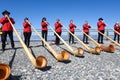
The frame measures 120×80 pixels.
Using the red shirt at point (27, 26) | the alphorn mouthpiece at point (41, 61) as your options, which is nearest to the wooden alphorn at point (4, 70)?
the alphorn mouthpiece at point (41, 61)

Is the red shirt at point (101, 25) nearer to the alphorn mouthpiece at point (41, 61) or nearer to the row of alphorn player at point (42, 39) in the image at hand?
the row of alphorn player at point (42, 39)

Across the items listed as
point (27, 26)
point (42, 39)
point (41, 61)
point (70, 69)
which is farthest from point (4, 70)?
point (27, 26)

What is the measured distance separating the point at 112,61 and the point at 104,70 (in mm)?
2137

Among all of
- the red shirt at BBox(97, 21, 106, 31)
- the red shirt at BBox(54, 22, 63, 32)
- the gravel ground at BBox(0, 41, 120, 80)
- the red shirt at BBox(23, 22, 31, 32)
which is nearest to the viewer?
the gravel ground at BBox(0, 41, 120, 80)

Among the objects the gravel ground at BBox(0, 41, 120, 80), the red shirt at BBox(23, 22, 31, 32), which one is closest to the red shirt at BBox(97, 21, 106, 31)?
the red shirt at BBox(23, 22, 31, 32)

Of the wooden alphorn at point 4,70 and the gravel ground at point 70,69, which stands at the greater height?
the wooden alphorn at point 4,70

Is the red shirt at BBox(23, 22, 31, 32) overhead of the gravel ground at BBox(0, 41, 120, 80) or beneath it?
overhead

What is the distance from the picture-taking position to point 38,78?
30.1 feet

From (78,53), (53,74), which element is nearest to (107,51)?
(78,53)

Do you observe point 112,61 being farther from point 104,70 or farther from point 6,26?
point 6,26

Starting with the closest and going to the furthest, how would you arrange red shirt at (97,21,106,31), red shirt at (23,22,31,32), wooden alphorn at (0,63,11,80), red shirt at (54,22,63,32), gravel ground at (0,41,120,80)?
wooden alphorn at (0,63,11,80) → gravel ground at (0,41,120,80) → red shirt at (23,22,31,32) → red shirt at (54,22,63,32) → red shirt at (97,21,106,31)

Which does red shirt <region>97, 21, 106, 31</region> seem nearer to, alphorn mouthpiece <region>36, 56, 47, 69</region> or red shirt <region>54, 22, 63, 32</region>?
red shirt <region>54, 22, 63, 32</region>

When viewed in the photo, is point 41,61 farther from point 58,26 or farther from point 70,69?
point 58,26

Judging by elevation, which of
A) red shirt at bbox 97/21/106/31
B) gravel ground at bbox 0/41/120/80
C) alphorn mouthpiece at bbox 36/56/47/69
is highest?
red shirt at bbox 97/21/106/31
